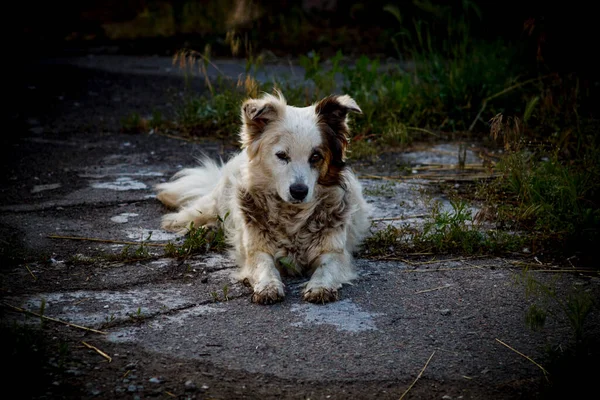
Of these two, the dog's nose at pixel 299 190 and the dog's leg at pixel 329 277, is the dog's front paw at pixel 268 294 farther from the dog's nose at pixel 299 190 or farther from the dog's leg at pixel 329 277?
the dog's nose at pixel 299 190

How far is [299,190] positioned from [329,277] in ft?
1.83

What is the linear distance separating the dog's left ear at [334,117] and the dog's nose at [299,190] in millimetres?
429

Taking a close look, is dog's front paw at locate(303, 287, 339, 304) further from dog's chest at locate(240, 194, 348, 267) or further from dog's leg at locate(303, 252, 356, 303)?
dog's chest at locate(240, 194, 348, 267)

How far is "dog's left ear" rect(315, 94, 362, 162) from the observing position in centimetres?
432

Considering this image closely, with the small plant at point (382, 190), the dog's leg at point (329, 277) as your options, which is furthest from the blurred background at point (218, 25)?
the dog's leg at point (329, 277)

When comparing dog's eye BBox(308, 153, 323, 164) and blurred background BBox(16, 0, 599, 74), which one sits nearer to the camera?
dog's eye BBox(308, 153, 323, 164)

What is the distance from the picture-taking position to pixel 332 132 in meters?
4.33

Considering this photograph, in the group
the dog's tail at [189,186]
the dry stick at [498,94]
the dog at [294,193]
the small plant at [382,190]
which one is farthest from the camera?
the dry stick at [498,94]

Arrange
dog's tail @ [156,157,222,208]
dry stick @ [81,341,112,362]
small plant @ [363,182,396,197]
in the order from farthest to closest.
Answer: small plant @ [363,182,396,197], dog's tail @ [156,157,222,208], dry stick @ [81,341,112,362]

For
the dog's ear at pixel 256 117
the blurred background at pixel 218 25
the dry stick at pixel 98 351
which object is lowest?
the dry stick at pixel 98 351

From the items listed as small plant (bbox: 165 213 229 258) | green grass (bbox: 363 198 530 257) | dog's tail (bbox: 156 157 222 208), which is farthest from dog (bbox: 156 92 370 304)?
dog's tail (bbox: 156 157 222 208)

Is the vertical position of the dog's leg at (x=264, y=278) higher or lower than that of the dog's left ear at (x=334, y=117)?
lower

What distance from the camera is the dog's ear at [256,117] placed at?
4273mm

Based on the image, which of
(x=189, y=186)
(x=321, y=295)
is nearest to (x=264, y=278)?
(x=321, y=295)
